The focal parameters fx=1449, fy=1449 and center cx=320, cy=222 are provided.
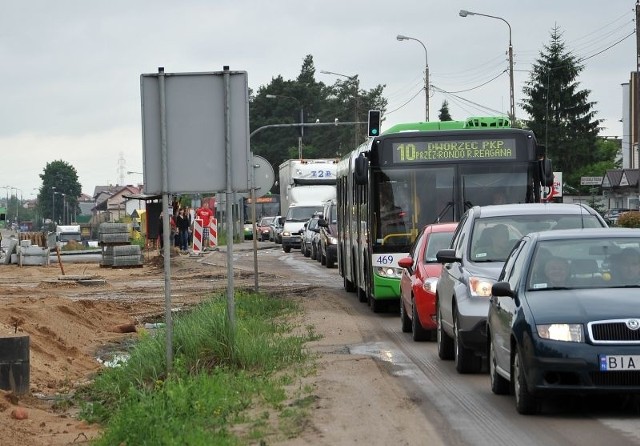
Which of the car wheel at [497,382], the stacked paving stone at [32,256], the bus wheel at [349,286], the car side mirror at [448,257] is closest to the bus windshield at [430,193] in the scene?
the bus wheel at [349,286]

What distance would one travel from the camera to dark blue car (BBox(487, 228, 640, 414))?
1037cm

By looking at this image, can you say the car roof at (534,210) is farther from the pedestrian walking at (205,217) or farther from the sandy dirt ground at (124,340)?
the pedestrian walking at (205,217)

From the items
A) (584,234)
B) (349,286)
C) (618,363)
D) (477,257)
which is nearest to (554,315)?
(618,363)

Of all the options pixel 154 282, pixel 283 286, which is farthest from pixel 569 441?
pixel 154 282

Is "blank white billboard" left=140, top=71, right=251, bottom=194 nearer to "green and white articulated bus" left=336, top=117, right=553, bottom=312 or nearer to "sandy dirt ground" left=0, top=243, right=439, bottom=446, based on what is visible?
"sandy dirt ground" left=0, top=243, right=439, bottom=446

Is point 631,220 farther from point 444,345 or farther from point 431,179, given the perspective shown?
point 444,345

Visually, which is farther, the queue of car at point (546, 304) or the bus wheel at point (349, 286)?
the bus wheel at point (349, 286)

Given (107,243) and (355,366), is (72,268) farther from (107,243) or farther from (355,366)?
(355,366)

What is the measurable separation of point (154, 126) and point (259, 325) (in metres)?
6.24

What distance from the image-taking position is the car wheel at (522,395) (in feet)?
35.3

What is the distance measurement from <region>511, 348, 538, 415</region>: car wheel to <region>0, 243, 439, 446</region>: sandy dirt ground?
747 mm

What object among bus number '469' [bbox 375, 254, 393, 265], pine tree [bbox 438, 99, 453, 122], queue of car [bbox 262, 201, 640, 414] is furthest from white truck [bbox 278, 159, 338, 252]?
pine tree [bbox 438, 99, 453, 122]

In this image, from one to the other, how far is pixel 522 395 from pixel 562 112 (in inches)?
3942

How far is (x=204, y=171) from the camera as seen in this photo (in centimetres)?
1386
